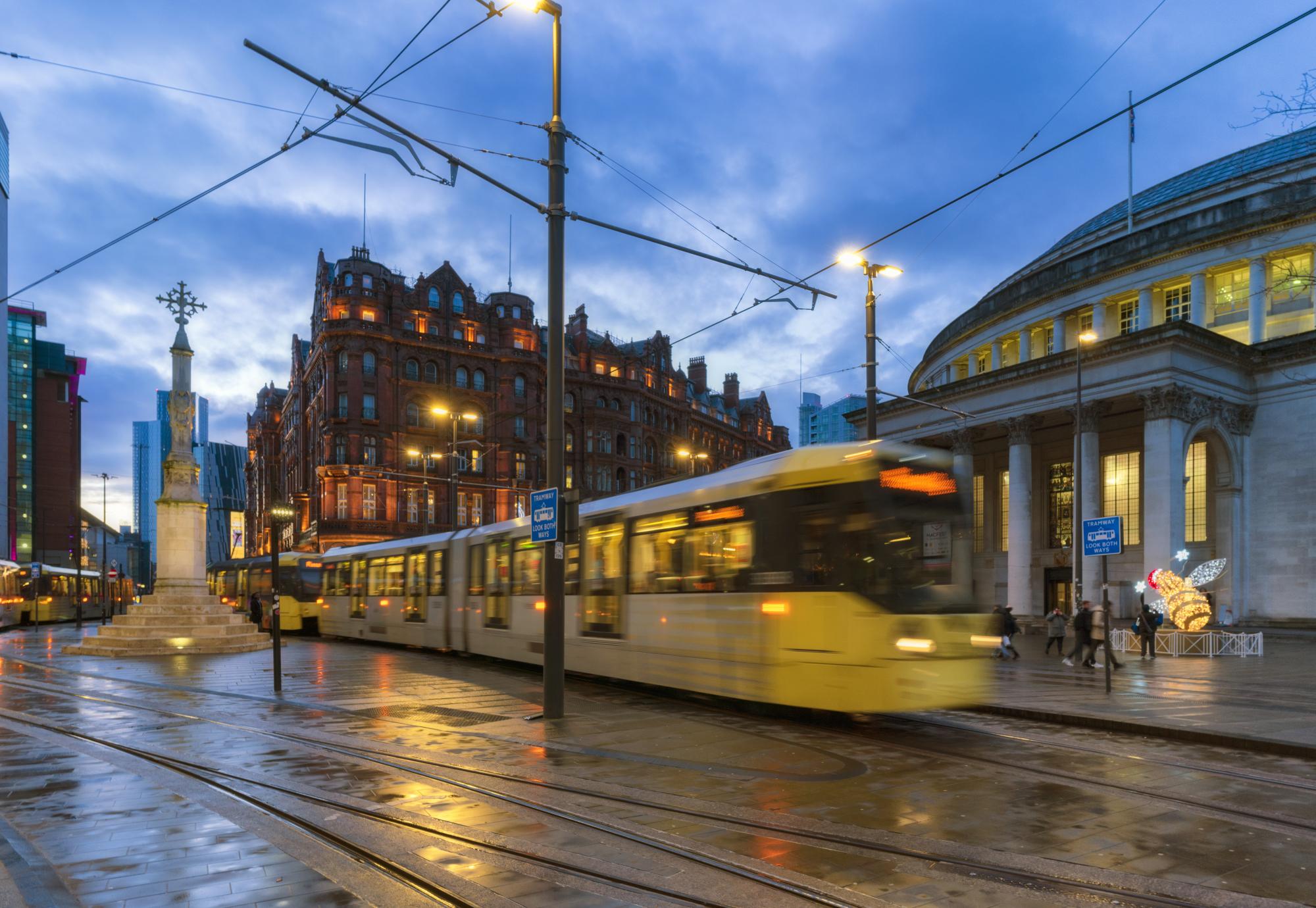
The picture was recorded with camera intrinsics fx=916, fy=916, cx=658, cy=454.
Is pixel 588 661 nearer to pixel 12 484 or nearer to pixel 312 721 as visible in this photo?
pixel 312 721

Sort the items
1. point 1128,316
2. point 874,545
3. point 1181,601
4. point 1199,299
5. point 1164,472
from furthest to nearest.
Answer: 1. point 1128,316
2. point 1199,299
3. point 1164,472
4. point 1181,601
5. point 874,545

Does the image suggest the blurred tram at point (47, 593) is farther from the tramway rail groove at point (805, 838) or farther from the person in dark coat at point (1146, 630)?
the person in dark coat at point (1146, 630)

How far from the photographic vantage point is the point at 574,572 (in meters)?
17.3

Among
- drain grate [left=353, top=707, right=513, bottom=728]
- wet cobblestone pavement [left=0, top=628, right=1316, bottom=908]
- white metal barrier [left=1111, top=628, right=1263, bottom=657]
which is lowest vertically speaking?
white metal barrier [left=1111, top=628, right=1263, bottom=657]

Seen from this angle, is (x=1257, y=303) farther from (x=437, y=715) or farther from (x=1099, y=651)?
(x=437, y=715)

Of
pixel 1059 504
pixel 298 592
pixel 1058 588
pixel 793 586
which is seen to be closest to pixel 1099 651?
pixel 793 586

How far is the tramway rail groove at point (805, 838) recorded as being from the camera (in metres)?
5.57

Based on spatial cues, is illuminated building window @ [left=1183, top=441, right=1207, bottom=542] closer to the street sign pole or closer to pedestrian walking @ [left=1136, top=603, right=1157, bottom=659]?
pedestrian walking @ [left=1136, top=603, right=1157, bottom=659]

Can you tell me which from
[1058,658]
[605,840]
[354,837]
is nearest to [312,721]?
Result: [354,837]

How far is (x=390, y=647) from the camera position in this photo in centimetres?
2972

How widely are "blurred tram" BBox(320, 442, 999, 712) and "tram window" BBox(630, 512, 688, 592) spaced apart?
2 centimetres

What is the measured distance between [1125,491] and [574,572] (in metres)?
33.4

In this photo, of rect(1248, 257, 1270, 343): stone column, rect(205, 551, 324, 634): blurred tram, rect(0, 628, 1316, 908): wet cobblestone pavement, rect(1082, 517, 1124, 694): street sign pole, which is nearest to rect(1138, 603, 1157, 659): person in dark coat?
rect(1082, 517, 1124, 694): street sign pole

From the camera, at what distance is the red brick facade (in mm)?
66562
